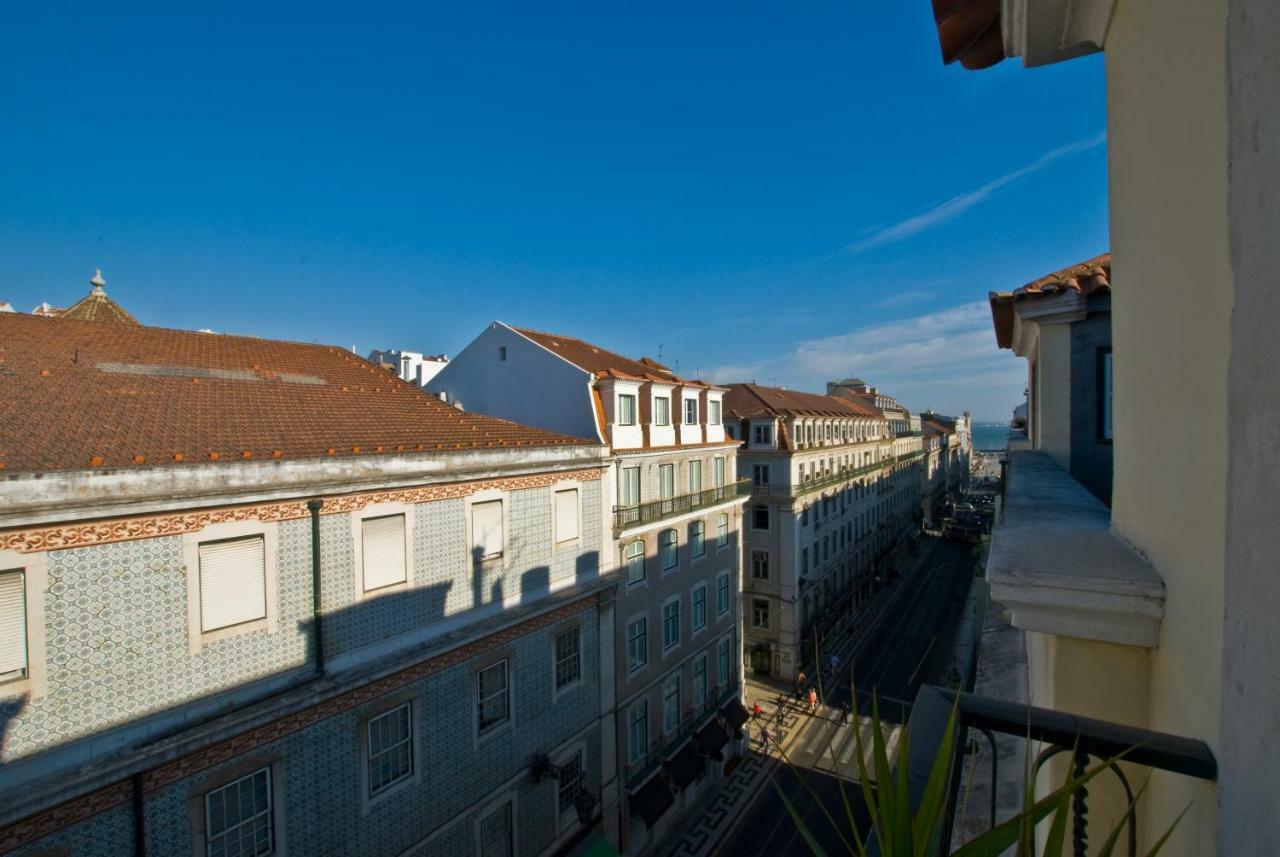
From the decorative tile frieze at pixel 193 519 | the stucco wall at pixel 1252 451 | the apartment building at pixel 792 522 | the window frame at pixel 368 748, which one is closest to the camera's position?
the stucco wall at pixel 1252 451

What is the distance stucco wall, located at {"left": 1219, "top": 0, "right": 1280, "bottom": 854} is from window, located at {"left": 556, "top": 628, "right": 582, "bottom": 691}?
14.7 metres

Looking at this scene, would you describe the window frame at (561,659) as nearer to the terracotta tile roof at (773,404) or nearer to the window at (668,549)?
the window at (668,549)

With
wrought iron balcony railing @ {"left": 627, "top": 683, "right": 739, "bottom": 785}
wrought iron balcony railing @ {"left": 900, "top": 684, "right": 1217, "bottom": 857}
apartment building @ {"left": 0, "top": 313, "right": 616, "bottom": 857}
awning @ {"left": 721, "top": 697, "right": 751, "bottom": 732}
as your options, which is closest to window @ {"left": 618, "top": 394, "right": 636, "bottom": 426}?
apartment building @ {"left": 0, "top": 313, "right": 616, "bottom": 857}

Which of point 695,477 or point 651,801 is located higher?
point 695,477

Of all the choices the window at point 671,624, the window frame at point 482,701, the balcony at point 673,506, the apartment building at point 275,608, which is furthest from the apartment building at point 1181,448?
the window at point 671,624

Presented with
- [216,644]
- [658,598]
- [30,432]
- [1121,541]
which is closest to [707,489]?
[658,598]

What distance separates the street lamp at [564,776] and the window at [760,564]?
17.3 m

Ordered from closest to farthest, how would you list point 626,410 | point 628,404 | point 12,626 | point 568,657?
point 12,626
point 568,657
point 626,410
point 628,404

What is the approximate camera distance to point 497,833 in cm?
1404

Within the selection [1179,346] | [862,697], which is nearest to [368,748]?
[1179,346]

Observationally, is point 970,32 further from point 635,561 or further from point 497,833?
point 635,561

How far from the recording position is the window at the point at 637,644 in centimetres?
1909

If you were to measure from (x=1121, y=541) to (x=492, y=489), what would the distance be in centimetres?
1202

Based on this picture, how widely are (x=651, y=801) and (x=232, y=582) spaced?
14150 millimetres
